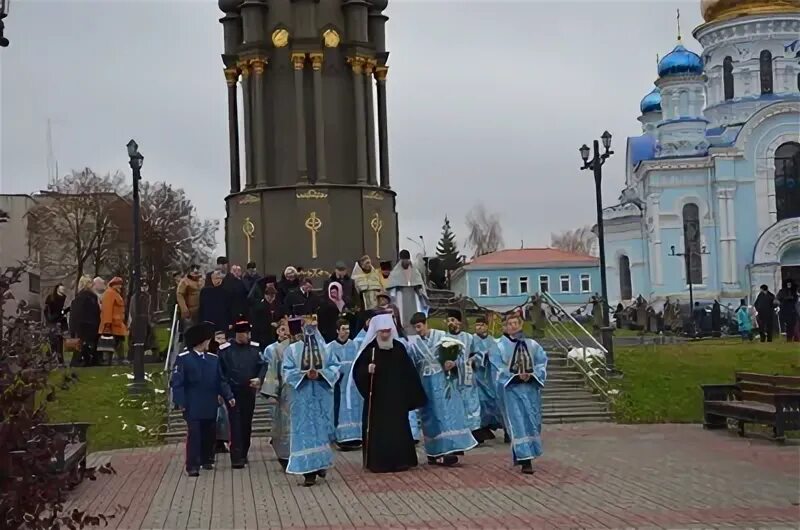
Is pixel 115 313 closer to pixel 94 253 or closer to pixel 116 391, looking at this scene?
pixel 116 391

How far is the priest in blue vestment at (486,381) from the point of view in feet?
53.1

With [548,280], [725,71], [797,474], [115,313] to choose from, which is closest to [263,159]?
[115,313]

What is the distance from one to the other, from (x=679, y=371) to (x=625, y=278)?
47.4 m

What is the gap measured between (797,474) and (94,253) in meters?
47.4

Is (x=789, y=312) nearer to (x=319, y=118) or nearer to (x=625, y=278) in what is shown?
(x=319, y=118)

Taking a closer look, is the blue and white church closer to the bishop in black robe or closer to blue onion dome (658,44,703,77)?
blue onion dome (658,44,703,77)

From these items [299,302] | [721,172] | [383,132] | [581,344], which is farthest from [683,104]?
[299,302]

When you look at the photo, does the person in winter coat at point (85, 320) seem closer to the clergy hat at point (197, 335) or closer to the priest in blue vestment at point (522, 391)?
the clergy hat at point (197, 335)

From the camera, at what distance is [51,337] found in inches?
227

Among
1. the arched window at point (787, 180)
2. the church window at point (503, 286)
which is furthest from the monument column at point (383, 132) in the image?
the church window at point (503, 286)

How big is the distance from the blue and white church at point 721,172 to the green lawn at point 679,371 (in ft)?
115

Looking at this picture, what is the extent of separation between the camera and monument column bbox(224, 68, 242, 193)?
28.9 meters

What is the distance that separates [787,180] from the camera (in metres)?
64.8

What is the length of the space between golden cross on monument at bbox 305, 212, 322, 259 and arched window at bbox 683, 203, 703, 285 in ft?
127
